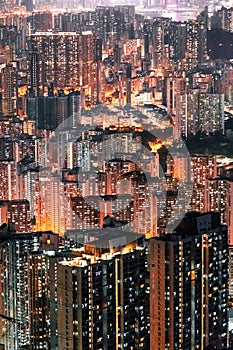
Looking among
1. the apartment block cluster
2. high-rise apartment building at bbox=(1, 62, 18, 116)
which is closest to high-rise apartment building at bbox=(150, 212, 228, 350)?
the apartment block cluster

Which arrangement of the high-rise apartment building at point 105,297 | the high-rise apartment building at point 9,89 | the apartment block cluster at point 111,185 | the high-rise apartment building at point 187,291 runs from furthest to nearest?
1. the high-rise apartment building at point 9,89
2. the high-rise apartment building at point 187,291
3. the apartment block cluster at point 111,185
4. the high-rise apartment building at point 105,297

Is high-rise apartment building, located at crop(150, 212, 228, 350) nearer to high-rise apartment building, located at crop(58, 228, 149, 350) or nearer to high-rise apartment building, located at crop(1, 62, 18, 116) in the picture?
high-rise apartment building, located at crop(58, 228, 149, 350)

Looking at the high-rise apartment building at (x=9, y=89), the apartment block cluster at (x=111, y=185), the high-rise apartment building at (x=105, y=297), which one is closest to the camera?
the high-rise apartment building at (x=105, y=297)

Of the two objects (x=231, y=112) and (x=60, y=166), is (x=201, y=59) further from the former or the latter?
(x=60, y=166)

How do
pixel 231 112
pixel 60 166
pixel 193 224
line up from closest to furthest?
1. pixel 193 224
2. pixel 60 166
3. pixel 231 112

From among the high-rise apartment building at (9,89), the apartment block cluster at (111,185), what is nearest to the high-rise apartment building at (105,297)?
the apartment block cluster at (111,185)

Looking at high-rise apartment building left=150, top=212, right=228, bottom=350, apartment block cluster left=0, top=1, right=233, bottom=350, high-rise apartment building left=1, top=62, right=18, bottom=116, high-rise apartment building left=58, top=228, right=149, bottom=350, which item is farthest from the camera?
high-rise apartment building left=1, top=62, right=18, bottom=116

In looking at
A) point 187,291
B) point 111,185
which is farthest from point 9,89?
point 187,291

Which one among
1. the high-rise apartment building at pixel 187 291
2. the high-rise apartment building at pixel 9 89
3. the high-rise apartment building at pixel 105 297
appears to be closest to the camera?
the high-rise apartment building at pixel 105 297

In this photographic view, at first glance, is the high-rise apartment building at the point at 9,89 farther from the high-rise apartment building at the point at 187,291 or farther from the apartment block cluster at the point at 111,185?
the high-rise apartment building at the point at 187,291

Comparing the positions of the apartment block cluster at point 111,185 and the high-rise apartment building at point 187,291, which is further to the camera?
the high-rise apartment building at point 187,291

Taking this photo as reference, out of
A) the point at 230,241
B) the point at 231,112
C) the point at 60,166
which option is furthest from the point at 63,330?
the point at 231,112
